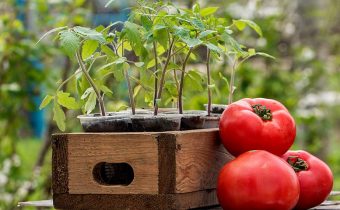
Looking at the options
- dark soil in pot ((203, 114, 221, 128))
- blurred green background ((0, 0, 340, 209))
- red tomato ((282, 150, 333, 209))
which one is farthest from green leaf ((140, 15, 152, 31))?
blurred green background ((0, 0, 340, 209))

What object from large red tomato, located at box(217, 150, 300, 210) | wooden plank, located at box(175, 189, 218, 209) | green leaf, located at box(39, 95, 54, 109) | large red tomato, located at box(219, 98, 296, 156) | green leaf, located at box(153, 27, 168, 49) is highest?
green leaf, located at box(153, 27, 168, 49)

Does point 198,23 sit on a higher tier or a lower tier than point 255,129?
higher

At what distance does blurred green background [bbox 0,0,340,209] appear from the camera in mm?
5156

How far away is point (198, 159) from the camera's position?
2.40 meters

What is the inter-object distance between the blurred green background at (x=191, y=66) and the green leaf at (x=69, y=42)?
1845 mm

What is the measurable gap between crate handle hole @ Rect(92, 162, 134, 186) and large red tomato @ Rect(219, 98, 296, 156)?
0.27 metres

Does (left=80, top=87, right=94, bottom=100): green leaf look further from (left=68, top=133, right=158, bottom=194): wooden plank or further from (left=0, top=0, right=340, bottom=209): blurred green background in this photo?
(left=0, top=0, right=340, bottom=209): blurred green background

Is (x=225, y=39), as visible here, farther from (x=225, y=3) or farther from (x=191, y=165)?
(x=225, y=3)

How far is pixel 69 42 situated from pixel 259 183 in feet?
1.92

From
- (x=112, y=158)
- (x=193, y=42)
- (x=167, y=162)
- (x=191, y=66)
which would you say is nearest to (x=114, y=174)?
(x=112, y=158)

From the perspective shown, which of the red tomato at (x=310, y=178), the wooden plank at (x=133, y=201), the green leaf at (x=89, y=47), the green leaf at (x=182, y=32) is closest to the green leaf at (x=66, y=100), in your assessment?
the green leaf at (x=89, y=47)

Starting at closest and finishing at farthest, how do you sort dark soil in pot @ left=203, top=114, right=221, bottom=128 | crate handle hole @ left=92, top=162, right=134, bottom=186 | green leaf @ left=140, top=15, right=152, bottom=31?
green leaf @ left=140, top=15, right=152, bottom=31
crate handle hole @ left=92, top=162, right=134, bottom=186
dark soil in pot @ left=203, top=114, right=221, bottom=128

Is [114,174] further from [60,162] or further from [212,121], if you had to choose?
[212,121]

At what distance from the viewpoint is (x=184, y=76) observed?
2.57 meters
